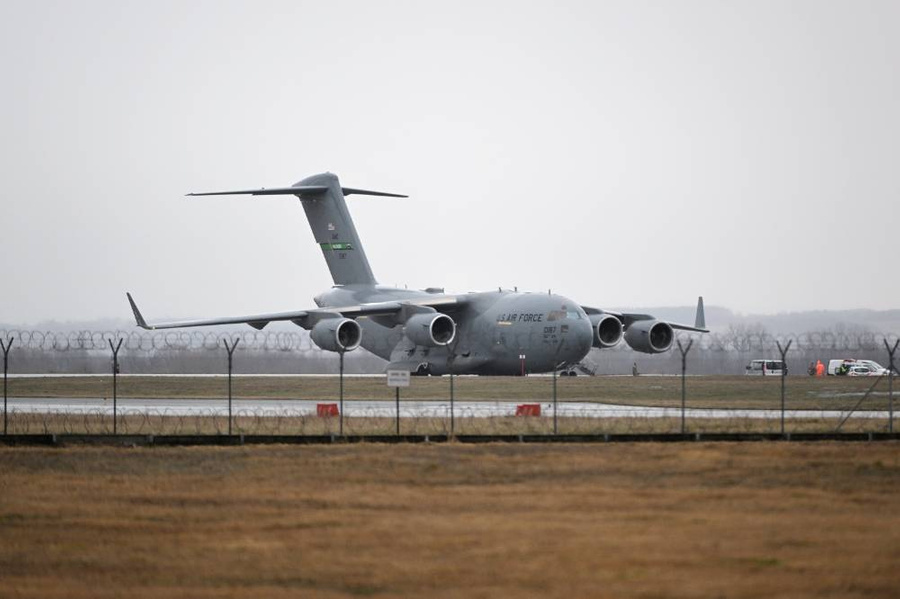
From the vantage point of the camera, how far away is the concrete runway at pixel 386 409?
34.2 m

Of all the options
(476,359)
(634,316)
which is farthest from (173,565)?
(634,316)

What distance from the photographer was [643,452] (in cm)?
2383

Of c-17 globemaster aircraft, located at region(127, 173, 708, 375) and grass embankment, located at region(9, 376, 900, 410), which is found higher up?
c-17 globemaster aircraft, located at region(127, 173, 708, 375)

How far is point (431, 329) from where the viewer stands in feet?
169

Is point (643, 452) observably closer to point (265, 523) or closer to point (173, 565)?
point (265, 523)

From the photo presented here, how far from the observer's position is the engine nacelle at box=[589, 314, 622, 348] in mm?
53938

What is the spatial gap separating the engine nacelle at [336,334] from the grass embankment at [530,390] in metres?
1.65

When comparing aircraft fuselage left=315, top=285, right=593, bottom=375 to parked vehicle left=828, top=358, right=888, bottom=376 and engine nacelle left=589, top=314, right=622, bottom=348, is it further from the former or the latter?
parked vehicle left=828, top=358, right=888, bottom=376

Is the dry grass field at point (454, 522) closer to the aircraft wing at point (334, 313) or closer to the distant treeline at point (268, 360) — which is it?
the aircraft wing at point (334, 313)

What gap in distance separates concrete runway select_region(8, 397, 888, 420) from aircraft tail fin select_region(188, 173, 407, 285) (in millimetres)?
18067

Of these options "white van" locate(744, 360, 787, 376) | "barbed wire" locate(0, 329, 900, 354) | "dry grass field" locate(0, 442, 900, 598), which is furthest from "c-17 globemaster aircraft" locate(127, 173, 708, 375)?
"dry grass field" locate(0, 442, 900, 598)

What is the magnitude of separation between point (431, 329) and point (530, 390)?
6.90 m

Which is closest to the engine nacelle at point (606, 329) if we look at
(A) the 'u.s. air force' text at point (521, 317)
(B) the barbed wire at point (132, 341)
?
(A) the 'u.s. air force' text at point (521, 317)

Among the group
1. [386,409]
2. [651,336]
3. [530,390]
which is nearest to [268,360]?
[651,336]
